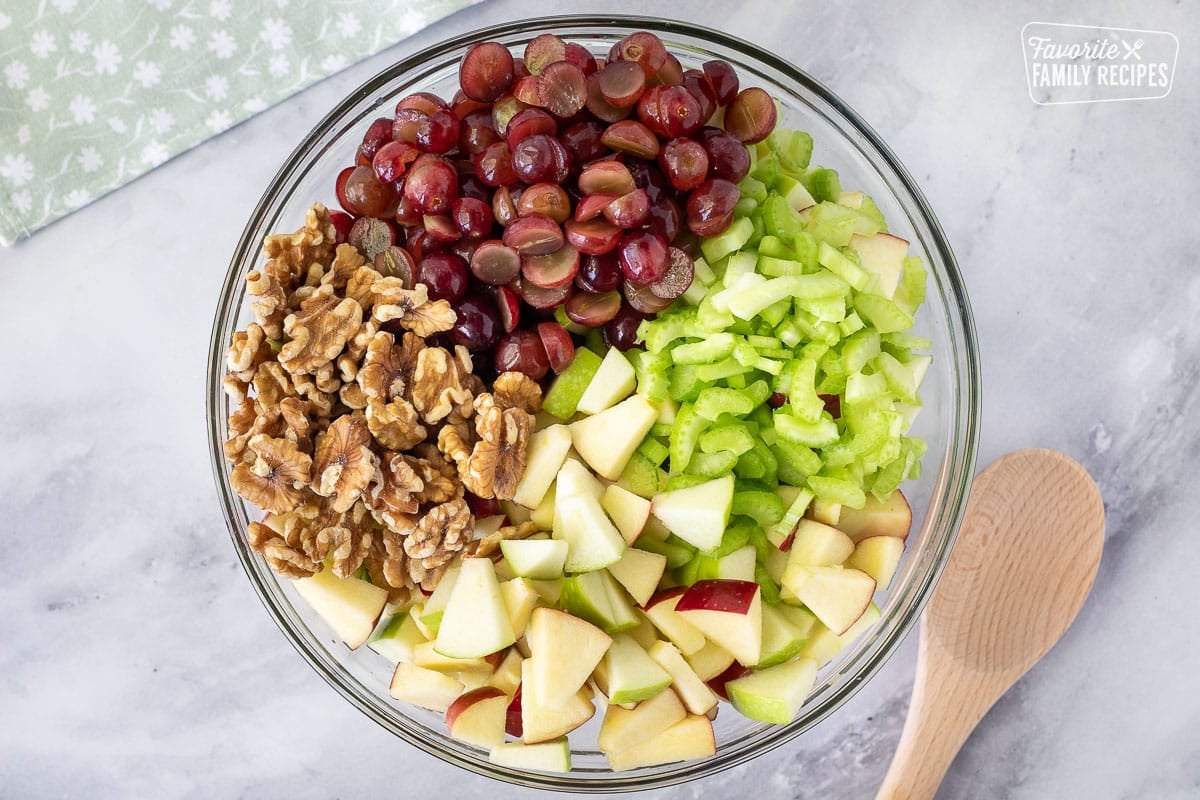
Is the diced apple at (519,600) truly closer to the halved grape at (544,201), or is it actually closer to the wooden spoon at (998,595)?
the halved grape at (544,201)

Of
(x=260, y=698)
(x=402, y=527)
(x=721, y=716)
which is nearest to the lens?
(x=402, y=527)

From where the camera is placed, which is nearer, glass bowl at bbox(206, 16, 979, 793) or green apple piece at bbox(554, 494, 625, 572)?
green apple piece at bbox(554, 494, 625, 572)

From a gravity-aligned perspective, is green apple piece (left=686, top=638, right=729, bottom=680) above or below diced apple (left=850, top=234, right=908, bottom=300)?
below

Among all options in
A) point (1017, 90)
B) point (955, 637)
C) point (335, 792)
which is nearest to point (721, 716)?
point (955, 637)

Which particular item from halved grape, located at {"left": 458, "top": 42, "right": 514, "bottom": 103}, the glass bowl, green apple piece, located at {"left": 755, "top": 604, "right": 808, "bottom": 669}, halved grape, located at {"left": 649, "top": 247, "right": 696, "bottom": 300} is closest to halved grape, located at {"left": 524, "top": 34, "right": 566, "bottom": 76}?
halved grape, located at {"left": 458, "top": 42, "right": 514, "bottom": 103}

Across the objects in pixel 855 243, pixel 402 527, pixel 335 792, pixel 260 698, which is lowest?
pixel 335 792

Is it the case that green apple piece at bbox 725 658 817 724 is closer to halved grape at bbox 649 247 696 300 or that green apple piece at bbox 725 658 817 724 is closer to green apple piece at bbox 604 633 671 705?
green apple piece at bbox 604 633 671 705

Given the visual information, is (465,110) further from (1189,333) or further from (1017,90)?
(1189,333)
